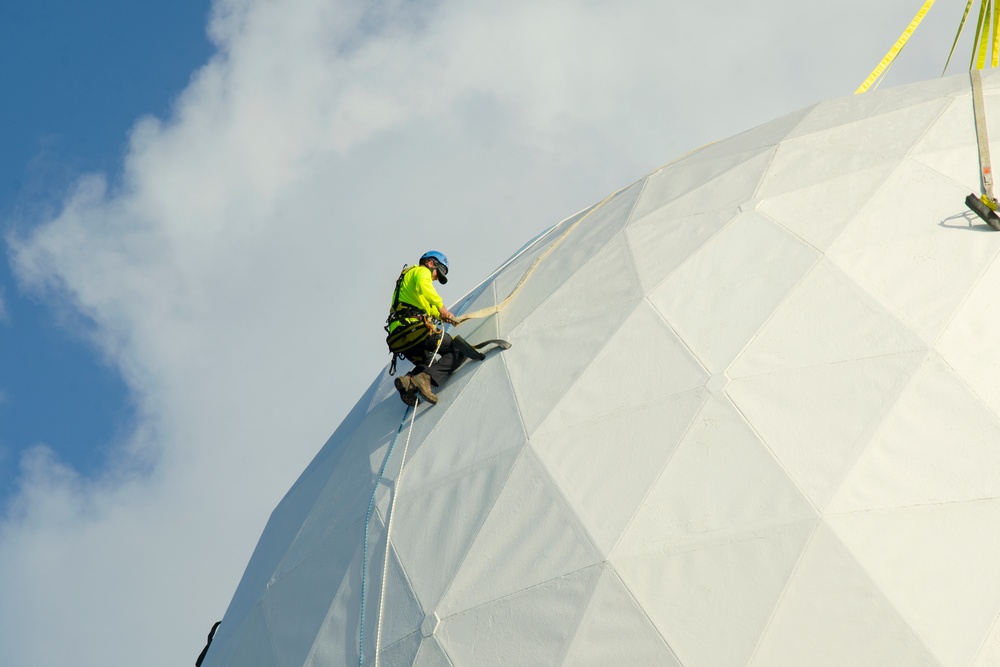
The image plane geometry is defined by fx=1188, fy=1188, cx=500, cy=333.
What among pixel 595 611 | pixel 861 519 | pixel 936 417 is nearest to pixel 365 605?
pixel 595 611

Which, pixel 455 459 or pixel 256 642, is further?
pixel 256 642

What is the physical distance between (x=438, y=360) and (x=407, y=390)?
0.51m

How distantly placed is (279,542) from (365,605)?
3151 mm

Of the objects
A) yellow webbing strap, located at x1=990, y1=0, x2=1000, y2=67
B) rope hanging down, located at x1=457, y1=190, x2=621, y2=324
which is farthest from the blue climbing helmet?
yellow webbing strap, located at x1=990, y1=0, x2=1000, y2=67

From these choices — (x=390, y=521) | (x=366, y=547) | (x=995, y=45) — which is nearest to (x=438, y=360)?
(x=390, y=521)

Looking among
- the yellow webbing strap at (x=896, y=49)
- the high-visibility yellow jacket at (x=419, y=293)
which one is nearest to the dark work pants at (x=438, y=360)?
the high-visibility yellow jacket at (x=419, y=293)

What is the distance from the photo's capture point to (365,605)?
12078 mm

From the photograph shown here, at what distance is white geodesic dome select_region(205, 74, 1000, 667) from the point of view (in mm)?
9727

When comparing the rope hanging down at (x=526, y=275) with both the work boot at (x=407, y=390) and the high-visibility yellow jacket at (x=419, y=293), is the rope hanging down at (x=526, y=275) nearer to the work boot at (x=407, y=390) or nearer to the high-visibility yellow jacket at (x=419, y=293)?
the high-visibility yellow jacket at (x=419, y=293)

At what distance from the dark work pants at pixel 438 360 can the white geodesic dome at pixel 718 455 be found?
0.18 m

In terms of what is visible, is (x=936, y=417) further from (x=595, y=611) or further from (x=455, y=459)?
(x=455, y=459)

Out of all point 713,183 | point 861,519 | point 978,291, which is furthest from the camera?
point 713,183

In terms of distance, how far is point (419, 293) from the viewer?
1361 centimetres

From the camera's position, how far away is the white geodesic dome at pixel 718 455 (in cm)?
973
